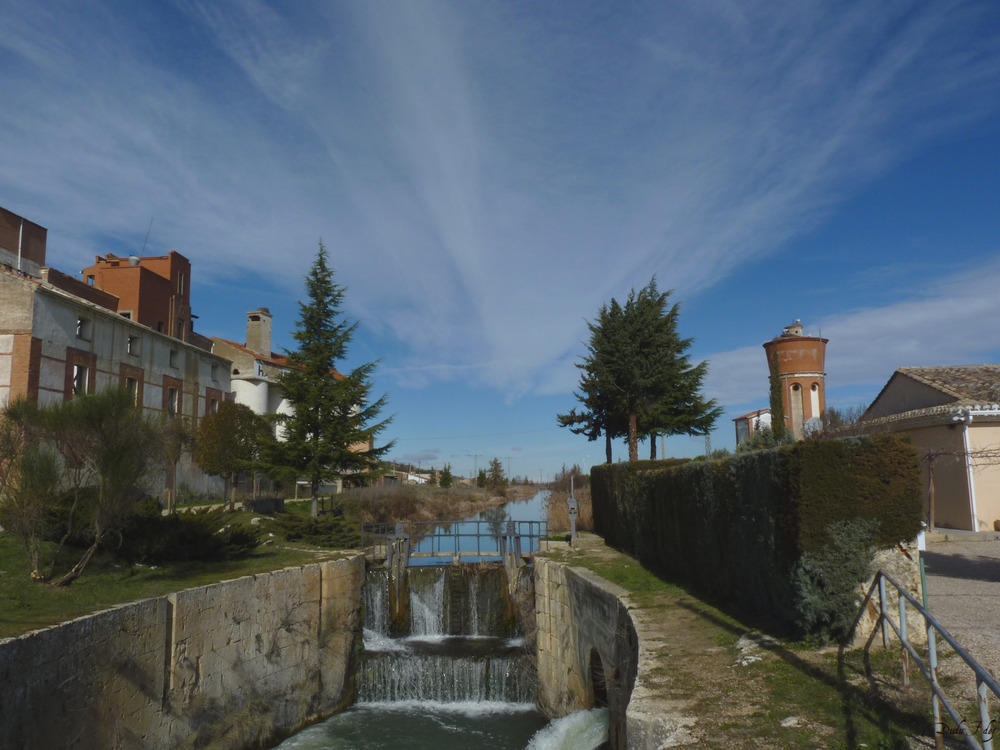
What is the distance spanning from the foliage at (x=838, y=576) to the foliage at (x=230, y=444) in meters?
22.3

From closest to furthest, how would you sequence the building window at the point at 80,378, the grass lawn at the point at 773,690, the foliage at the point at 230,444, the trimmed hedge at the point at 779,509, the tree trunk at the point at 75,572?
the grass lawn at the point at 773,690 → the trimmed hedge at the point at 779,509 → the tree trunk at the point at 75,572 → the building window at the point at 80,378 → the foliage at the point at 230,444

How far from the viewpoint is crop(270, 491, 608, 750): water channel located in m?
13.0

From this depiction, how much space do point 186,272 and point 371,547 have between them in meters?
27.7

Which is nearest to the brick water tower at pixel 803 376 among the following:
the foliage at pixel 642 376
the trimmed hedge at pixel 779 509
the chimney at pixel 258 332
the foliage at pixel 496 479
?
the foliage at pixel 642 376

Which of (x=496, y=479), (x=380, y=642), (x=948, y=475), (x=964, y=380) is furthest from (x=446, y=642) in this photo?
(x=496, y=479)

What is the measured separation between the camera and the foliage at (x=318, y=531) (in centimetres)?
2052

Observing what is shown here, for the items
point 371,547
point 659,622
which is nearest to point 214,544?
point 371,547

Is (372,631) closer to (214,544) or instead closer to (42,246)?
(214,544)

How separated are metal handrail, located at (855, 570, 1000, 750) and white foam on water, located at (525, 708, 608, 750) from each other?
16.0ft

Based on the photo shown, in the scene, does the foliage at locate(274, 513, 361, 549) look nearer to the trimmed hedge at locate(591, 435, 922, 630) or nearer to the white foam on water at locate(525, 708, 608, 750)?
the white foam on water at locate(525, 708, 608, 750)

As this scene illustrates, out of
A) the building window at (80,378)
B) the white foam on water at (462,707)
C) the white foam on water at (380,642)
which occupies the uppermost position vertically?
the building window at (80,378)

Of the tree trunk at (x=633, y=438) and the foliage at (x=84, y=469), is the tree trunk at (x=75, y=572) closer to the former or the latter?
the foliage at (x=84, y=469)

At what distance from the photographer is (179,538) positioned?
49.9 ft

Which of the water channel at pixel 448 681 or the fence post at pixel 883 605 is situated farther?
the water channel at pixel 448 681
